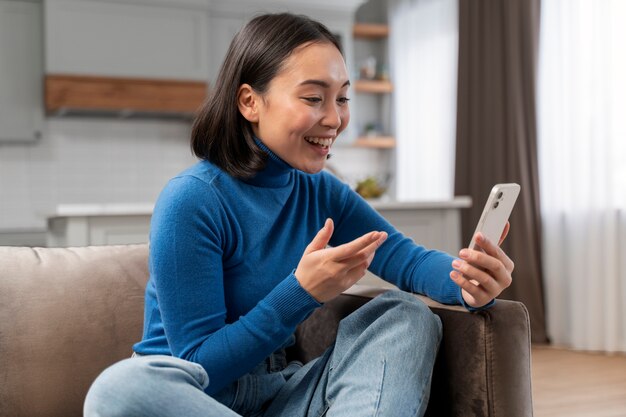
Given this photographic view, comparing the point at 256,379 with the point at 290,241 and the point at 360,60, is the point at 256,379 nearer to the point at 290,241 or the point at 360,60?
the point at 290,241

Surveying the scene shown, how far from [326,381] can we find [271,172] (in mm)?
405

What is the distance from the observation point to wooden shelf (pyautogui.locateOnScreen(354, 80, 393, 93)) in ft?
19.6

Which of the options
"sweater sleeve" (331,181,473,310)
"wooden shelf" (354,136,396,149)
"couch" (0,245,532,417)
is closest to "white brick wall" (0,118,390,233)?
"wooden shelf" (354,136,396,149)

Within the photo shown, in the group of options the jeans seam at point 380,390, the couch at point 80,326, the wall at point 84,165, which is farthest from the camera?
the wall at point 84,165

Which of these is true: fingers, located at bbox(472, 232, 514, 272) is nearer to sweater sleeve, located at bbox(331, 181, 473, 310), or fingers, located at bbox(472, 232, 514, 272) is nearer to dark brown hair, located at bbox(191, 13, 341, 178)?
sweater sleeve, located at bbox(331, 181, 473, 310)

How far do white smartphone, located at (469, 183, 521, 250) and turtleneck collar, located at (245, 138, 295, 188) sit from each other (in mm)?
389

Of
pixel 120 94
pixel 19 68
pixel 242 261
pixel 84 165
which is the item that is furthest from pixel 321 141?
pixel 84 165

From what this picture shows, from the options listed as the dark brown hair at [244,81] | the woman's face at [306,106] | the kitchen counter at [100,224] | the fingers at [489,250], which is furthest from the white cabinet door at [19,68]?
the fingers at [489,250]

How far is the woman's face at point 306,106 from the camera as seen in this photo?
1.33m

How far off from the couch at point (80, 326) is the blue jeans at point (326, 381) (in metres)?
0.10

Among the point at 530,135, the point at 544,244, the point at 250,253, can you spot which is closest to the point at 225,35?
the point at 530,135

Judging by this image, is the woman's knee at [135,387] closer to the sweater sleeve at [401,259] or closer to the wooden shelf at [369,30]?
the sweater sleeve at [401,259]

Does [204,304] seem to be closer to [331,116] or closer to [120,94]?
[331,116]

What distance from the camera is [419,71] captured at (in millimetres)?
5566
